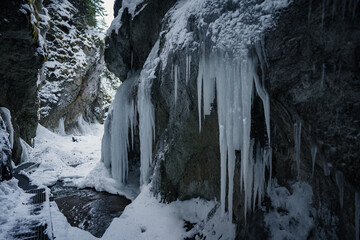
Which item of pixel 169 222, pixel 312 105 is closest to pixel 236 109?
pixel 312 105

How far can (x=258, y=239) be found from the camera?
3.12 meters

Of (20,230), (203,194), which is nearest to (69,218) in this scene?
(20,230)

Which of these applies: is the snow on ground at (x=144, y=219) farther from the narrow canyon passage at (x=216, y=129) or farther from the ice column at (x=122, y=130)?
the ice column at (x=122, y=130)

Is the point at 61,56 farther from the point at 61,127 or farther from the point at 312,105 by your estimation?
the point at 312,105

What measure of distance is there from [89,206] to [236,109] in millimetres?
5724

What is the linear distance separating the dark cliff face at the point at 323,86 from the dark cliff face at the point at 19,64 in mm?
7402

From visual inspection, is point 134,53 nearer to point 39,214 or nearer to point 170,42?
point 170,42

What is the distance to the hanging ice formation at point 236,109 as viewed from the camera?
9.50ft

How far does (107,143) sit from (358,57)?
9.12 m

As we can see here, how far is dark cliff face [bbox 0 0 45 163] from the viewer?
232 inches

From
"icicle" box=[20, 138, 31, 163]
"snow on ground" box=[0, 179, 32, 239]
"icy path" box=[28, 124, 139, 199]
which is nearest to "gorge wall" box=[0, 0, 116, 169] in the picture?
"icicle" box=[20, 138, 31, 163]

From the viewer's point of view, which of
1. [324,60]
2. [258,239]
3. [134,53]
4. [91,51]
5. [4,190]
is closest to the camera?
[324,60]

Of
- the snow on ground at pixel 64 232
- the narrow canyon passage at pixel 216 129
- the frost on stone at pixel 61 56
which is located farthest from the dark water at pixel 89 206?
the frost on stone at pixel 61 56

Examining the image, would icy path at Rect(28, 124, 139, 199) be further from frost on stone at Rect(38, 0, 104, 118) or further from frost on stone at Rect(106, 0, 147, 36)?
frost on stone at Rect(106, 0, 147, 36)
